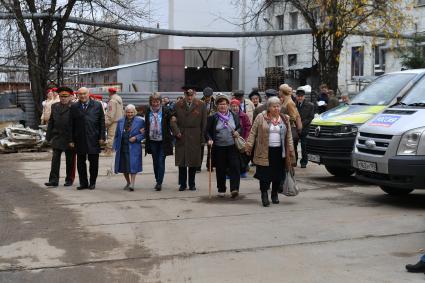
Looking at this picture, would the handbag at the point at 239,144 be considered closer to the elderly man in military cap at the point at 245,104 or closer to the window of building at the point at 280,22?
the elderly man in military cap at the point at 245,104

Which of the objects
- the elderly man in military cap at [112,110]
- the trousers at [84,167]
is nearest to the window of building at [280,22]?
the elderly man in military cap at [112,110]

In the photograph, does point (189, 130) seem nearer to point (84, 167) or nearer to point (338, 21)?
point (84, 167)

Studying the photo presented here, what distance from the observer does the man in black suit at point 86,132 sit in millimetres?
10625

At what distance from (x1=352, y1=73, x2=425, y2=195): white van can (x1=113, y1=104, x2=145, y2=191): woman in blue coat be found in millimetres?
3615

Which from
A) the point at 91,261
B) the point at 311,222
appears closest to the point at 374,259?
the point at 311,222

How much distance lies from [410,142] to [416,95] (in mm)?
1526

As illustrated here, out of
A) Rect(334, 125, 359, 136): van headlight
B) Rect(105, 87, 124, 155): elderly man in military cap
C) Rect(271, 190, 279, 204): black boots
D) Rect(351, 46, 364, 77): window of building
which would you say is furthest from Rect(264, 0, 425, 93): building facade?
Rect(271, 190, 279, 204): black boots

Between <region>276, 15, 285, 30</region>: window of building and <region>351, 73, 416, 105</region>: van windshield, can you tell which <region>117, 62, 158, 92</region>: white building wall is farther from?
<region>351, 73, 416, 105</region>: van windshield

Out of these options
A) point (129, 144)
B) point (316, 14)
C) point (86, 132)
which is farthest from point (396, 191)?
point (316, 14)

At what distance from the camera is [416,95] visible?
9891 mm

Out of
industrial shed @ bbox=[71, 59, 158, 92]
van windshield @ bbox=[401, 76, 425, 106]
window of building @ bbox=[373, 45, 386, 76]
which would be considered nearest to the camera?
van windshield @ bbox=[401, 76, 425, 106]

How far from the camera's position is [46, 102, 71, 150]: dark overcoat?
10.8 metres

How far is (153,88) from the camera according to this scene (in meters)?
34.5

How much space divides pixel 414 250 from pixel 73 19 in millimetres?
14854
